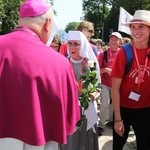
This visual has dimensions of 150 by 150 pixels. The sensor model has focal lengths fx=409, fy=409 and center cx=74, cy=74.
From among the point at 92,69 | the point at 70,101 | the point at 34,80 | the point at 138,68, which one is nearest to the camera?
the point at 34,80

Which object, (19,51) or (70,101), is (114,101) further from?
(19,51)

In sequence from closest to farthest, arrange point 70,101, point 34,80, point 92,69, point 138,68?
point 34,80 < point 70,101 < point 138,68 < point 92,69

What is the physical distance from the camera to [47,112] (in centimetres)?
283

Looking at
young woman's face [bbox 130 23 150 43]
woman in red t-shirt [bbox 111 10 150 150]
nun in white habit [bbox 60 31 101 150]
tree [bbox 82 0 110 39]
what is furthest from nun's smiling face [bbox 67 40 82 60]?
tree [bbox 82 0 110 39]

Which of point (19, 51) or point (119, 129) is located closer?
point (19, 51)

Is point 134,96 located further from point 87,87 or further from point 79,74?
point 79,74

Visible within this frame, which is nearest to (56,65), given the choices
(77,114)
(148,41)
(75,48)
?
(77,114)

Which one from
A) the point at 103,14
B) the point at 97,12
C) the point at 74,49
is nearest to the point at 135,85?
the point at 74,49

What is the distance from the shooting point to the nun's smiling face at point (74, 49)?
4.79m

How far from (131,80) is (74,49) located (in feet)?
3.08

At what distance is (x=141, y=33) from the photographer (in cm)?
414

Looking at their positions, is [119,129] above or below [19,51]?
below

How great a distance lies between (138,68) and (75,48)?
3.19 feet

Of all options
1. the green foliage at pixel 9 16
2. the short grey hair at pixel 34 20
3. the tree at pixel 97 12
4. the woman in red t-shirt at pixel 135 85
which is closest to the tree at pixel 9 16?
the green foliage at pixel 9 16
